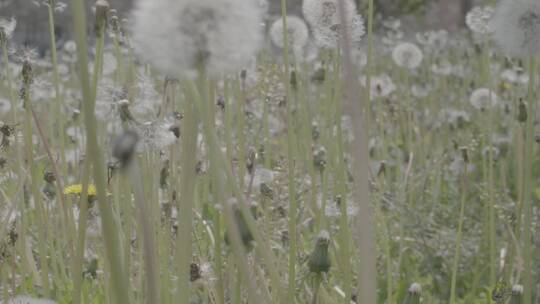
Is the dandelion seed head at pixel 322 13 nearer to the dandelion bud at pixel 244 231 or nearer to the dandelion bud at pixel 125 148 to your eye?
the dandelion bud at pixel 244 231

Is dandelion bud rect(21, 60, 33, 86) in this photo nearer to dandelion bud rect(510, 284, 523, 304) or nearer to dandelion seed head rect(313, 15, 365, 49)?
dandelion seed head rect(313, 15, 365, 49)

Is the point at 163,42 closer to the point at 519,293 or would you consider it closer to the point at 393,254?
the point at 519,293

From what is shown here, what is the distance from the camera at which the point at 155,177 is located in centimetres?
113

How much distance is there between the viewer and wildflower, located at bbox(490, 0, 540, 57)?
3.45 feet

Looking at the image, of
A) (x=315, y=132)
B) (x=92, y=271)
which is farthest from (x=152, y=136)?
(x=315, y=132)

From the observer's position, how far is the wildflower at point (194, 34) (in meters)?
0.63

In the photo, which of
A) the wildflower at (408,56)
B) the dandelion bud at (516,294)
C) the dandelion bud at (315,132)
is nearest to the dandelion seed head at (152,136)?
the dandelion bud at (516,294)

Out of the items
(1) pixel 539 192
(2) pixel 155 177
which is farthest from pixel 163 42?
(1) pixel 539 192

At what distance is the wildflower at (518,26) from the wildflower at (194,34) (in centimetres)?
52

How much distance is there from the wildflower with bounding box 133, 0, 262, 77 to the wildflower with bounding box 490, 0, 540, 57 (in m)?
0.52

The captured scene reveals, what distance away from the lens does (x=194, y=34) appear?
0.63 metres

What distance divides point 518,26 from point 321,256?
43 cm

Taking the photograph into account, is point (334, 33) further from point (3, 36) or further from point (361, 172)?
point (361, 172)

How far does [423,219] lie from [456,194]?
37 centimetres
